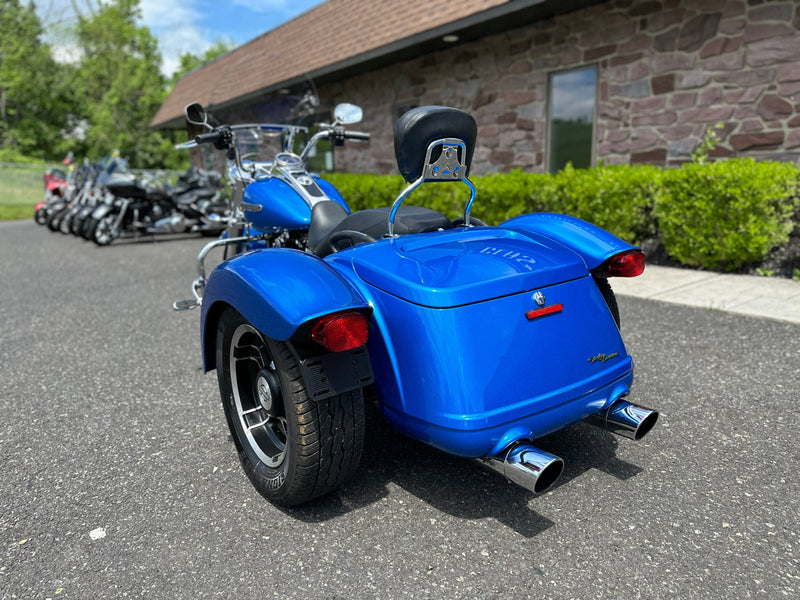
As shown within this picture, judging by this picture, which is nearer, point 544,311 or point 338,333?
point 338,333

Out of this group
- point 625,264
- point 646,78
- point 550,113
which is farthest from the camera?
point 550,113

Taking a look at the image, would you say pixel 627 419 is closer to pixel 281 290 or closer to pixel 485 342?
pixel 485 342

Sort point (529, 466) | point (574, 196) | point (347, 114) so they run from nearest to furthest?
point (529, 466) < point (347, 114) < point (574, 196)

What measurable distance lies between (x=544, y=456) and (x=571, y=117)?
7.69 meters

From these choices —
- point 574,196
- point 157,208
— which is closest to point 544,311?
point 574,196

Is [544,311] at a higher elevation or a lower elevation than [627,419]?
higher

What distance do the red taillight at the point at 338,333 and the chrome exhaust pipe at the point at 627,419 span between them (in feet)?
3.31

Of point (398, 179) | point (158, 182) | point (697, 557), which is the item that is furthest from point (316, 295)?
point (158, 182)

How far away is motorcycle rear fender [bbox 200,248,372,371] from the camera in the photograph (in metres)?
1.89

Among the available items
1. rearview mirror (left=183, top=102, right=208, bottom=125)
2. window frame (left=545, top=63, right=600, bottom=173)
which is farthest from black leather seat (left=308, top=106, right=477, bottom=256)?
window frame (left=545, top=63, right=600, bottom=173)

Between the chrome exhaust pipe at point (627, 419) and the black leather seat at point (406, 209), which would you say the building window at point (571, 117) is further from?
the chrome exhaust pipe at point (627, 419)

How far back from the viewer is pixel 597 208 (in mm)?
6641

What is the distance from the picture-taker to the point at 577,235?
A: 103 inches

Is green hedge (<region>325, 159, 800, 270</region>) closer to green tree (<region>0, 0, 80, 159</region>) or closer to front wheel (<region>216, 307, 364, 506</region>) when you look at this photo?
front wheel (<region>216, 307, 364, 506</region>)
